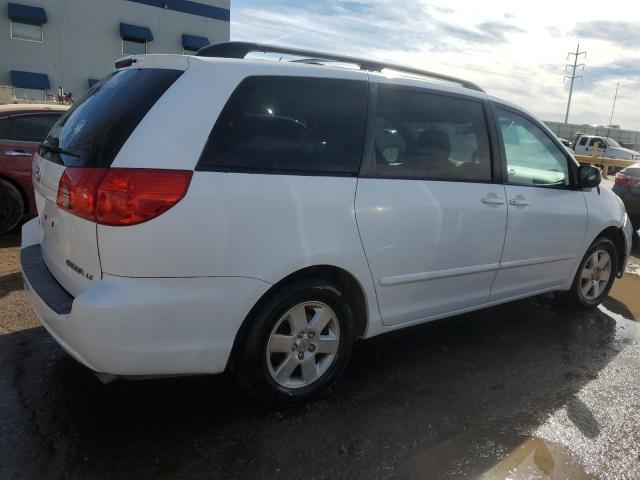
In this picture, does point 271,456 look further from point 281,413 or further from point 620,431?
point 620,431

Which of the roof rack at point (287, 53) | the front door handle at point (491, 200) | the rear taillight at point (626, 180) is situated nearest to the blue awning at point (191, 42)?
the rear taillight at point (626, 180)

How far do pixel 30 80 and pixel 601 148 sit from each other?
26.6 metres

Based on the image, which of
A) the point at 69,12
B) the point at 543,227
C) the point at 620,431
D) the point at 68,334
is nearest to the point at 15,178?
the point at 68,334

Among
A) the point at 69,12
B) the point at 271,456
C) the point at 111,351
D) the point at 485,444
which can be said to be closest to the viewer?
the point at 111,351

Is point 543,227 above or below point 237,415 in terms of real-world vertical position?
above

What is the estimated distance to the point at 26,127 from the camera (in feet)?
21.0

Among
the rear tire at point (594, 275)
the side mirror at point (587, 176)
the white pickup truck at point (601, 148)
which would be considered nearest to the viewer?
the side mirror at point (587, 176)

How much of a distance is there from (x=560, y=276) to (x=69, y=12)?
2616 centimetres

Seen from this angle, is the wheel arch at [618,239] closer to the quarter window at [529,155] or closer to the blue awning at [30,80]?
the quarter window at [529,155]

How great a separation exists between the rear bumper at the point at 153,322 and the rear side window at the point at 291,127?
58 centimetres

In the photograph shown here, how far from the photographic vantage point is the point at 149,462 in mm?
2514

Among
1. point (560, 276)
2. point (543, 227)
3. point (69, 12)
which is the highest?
point (69, 12)

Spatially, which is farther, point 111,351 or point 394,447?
point 394,447

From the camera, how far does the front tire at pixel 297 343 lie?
2.76 m
